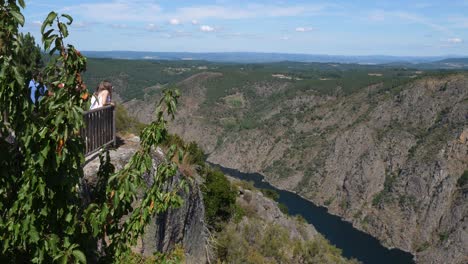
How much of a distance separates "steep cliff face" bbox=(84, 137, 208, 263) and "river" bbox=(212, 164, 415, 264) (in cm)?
7127

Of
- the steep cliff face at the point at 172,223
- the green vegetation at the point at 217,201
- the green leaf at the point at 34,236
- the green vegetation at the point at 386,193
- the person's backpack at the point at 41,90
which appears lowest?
the green vegetation at the point at 386,193

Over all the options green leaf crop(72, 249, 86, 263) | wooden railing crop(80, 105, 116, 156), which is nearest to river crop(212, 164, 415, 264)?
wooden railing crop(80, 105, 116, 156)

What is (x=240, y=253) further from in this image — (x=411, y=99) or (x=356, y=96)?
(x=356, y=96)

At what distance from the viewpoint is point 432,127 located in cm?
10331

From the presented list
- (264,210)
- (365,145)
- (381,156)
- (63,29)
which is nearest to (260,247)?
(264,210)

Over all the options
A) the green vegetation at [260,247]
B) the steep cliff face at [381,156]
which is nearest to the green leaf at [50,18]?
the green vegetation at [260,247]

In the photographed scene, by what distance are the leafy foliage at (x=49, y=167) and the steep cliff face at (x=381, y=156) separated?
79906mm

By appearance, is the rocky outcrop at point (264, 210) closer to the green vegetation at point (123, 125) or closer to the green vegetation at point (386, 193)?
the green vegetation at point (123, 125)

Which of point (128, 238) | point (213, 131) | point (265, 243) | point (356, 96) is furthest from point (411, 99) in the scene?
point (128, 238)

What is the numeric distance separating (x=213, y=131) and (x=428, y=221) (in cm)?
8709

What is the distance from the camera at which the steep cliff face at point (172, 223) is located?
332 inches

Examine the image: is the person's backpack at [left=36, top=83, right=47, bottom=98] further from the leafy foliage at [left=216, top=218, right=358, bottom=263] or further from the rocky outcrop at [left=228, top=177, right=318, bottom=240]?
the rocky outcrop at [left=228, top=177, right=318, bottom=240]

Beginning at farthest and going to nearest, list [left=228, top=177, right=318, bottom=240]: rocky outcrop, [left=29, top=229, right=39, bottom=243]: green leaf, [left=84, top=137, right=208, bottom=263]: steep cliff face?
[left=228, top=177, right=318, bottom=240]: rocky outcrop < [left=84, top=137, right=208, bottom=263]: steep cliff face < [left=29, top=229, right=39, bottom=243]: green leaf

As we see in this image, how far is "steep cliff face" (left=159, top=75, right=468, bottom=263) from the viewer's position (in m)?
89.4
